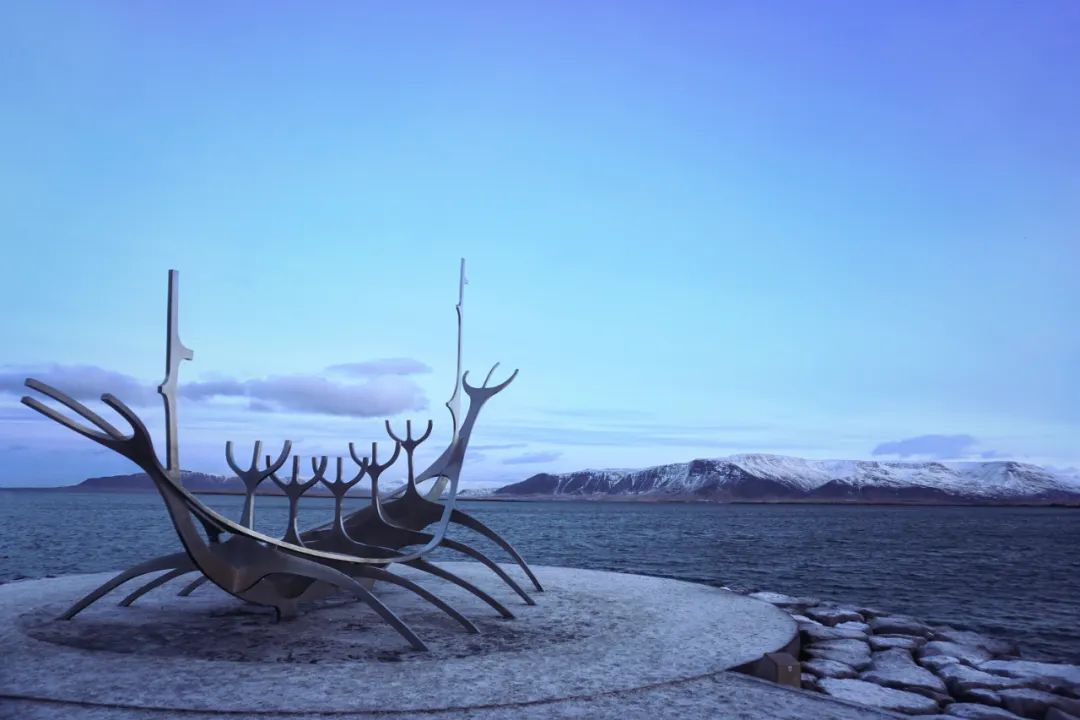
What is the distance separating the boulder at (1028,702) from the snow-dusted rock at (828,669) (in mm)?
1751

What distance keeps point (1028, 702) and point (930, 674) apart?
4.42 feet

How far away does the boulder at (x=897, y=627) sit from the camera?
51.4 ft

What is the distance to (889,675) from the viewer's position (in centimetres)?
1161

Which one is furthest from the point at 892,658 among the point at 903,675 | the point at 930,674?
the point at 903,675

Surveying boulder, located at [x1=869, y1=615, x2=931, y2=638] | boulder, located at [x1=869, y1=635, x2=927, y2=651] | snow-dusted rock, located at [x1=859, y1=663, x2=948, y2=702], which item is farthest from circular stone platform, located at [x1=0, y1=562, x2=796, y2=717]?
boulder, located at [x1=869, y1=615, x2=931, y2=638]

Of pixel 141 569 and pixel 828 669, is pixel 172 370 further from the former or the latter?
pixel 828 669

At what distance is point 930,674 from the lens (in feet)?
38.4

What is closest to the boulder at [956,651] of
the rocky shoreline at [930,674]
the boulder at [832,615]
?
the rocky shoreline at [930,674]

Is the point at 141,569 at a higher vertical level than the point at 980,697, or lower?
higher

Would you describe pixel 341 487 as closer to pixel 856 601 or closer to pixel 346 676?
pixel 346 676

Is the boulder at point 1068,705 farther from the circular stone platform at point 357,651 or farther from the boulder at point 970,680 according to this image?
the circular stone platform at point 357,651

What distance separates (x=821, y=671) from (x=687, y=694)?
3.49m

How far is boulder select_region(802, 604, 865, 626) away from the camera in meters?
16.2

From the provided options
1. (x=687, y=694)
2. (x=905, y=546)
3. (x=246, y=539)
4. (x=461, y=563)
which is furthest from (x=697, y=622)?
(x=905, y=546)
